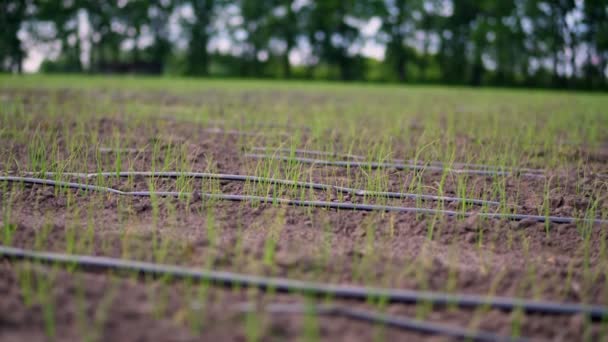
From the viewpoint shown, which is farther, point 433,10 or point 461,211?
point 433,10

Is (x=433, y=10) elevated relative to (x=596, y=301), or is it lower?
elevated

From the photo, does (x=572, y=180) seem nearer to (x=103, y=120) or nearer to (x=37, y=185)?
(x=37, y=185)

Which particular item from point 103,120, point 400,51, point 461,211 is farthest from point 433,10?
point 461,211

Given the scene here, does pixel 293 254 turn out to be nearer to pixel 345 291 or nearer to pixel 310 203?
pixel 345 291

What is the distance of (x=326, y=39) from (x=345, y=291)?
30751mm

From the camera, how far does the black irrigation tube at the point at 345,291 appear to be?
1871mm

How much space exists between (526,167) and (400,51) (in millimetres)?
26954

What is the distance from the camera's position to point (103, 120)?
5.85 meters

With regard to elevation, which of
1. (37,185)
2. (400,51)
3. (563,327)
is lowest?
(563,327)

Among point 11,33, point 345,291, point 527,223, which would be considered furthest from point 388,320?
point 11,33

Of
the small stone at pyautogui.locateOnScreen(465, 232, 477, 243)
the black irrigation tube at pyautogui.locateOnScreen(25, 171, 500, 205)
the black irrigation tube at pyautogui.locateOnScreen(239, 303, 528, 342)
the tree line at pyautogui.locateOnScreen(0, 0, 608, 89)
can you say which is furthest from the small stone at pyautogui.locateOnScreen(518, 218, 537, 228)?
the tree line at pyautogui.locateOnScreen(0, 0, 608, 89)

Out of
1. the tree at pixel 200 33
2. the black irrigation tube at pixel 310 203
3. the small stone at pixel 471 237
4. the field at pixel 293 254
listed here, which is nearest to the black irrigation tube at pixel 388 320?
the field at pixel 293 254

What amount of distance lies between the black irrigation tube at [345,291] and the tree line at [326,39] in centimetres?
2774

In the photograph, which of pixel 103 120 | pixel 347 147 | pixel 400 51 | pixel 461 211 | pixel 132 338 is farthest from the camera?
pixel 400 51
